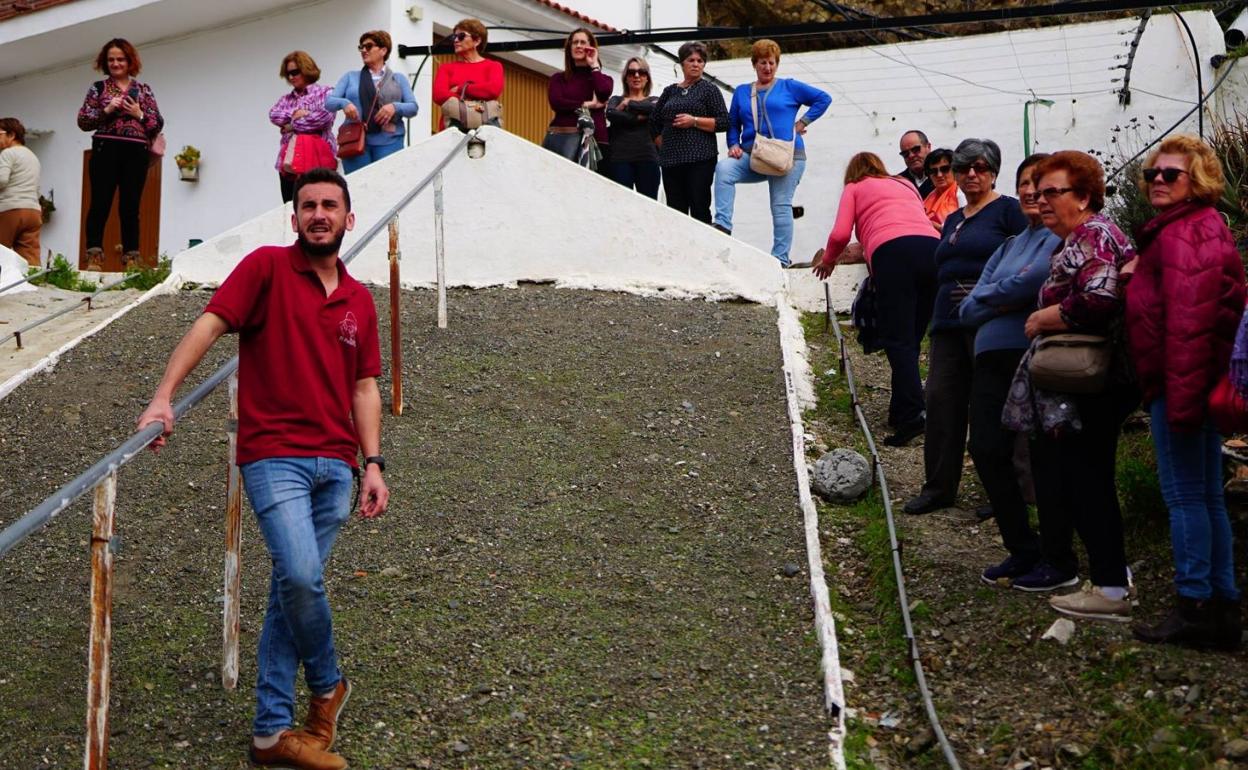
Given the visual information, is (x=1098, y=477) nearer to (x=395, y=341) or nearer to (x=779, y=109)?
(x=395, y=341)

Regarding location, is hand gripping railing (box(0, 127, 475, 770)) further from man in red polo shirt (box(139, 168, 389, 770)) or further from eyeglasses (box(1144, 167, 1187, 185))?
eyeglasses (box(1144, 167, 1187, 185))

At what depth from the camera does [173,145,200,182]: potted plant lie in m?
13.9

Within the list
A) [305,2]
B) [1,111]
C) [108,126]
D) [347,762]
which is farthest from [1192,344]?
[1,111]

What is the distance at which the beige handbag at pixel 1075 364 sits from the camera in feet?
15.9

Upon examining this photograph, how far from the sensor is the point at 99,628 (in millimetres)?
3928

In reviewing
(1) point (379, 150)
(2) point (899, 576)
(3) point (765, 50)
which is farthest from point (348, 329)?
(1) point (379, 150)

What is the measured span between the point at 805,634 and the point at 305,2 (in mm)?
10082

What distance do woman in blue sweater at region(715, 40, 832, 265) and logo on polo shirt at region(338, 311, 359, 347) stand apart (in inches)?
232

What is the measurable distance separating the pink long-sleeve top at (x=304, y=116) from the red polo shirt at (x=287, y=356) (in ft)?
21.1

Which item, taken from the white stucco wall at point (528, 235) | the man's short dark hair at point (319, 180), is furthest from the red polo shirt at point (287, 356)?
the white stucco wall at point (528, 235)

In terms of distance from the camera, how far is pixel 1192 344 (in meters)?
4.55

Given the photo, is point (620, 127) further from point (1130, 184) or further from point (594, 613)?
point (594, 613)

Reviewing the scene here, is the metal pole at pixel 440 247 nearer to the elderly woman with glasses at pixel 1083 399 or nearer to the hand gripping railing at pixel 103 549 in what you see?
the hand gripping railing at pixel 103 549

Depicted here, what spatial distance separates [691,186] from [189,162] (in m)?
6.06
